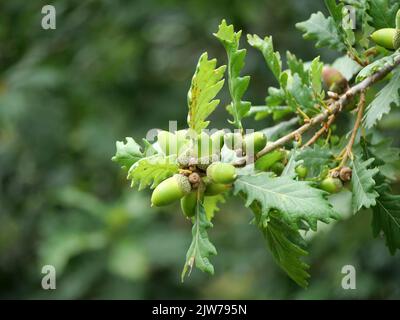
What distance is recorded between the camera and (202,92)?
101cm

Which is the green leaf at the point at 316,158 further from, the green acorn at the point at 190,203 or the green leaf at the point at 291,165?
the green acorn at the point at 190,203

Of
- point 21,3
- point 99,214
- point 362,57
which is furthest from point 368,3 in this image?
point 21,3

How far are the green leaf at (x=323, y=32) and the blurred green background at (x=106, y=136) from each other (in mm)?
1300

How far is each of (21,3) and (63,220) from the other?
Answer: 1.02 metres

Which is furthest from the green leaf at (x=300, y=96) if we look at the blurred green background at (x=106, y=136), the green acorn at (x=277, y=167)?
the blurred green background at (x=106, y=136)

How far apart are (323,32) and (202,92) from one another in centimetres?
33

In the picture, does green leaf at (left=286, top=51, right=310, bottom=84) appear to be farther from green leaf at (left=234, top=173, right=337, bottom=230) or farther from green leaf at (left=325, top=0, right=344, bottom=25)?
green leaf at (left=234, top=173, right=337, bottom=230)

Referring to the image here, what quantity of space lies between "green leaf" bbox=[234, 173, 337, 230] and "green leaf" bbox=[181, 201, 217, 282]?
6cm

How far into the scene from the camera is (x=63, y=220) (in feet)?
9.56

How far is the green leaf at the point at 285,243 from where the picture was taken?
101 centimetres
